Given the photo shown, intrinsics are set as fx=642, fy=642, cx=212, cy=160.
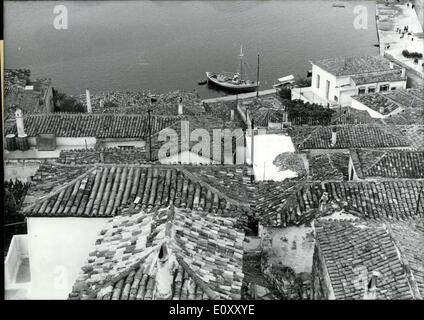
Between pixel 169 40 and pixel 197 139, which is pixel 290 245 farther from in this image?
pixel 169 40

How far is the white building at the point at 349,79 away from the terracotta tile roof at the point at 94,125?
30.9 feet

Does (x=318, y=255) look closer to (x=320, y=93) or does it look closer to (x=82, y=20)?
(x=320, y=93)

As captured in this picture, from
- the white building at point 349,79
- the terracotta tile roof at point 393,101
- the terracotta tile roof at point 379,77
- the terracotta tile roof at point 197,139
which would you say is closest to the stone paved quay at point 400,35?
the terracotta tile roof at point 379,77

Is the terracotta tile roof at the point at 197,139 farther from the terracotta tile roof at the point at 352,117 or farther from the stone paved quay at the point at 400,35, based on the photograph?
the stone paved quay at the point at 400,35

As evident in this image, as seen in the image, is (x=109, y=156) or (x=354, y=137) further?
(x=354, y=137)

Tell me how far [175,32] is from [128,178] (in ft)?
87.2

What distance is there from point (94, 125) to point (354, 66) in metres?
11.7

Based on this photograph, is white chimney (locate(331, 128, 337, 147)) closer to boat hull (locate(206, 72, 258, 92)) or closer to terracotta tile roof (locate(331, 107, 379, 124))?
terracotta tile roof (locate(331, 107, 379, 124))

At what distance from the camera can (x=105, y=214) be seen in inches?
280

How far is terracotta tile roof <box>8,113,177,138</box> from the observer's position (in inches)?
610

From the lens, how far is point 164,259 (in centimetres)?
548

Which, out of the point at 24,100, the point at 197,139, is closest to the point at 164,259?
the point at 197,139

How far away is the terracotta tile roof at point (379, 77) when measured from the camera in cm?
2314

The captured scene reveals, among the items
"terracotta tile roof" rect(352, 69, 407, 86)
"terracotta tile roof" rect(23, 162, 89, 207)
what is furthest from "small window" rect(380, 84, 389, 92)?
"terracotta tile roof" rect(23, 162, 89, 207)
